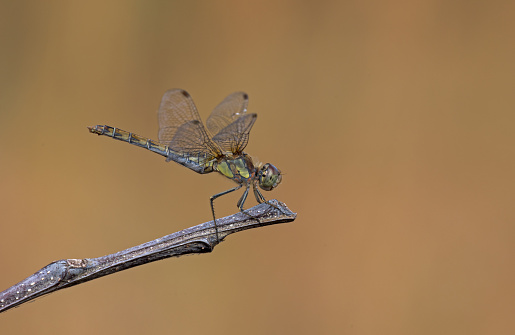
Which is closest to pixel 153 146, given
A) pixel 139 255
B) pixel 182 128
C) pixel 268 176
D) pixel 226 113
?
pixel 182 128

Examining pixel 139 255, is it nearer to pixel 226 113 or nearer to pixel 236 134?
pixel 236 134

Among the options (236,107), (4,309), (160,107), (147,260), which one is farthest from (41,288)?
(236,107)

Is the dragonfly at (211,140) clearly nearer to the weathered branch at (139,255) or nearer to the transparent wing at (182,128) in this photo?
the transparent wing at (182,128)

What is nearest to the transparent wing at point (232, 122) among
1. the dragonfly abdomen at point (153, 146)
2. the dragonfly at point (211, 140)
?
the dragonfly at point (211, 140)

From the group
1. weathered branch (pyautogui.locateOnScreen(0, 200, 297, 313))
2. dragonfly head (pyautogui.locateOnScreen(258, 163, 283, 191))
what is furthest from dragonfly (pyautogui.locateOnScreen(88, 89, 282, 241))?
weathered branch (pyautogui.locateOnScreen(0, 200, 297, 313))

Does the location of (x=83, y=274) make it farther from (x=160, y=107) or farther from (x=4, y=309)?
(x=160, y=107)

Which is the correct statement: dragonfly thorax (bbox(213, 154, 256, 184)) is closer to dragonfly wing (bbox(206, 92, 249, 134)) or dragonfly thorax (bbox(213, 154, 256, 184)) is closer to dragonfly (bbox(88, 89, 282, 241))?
dragonfly (bbox(88, 89, 282, 241))
